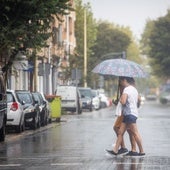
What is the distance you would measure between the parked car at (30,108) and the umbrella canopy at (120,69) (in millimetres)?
11366

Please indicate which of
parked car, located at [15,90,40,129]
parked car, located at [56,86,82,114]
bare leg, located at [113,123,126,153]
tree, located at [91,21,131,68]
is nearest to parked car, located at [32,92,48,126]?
parked car, located at [15,90,40,129]

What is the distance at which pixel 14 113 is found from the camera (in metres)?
29.7

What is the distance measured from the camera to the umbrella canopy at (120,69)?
1964 centimetres

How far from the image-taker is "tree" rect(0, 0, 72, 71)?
28.5m

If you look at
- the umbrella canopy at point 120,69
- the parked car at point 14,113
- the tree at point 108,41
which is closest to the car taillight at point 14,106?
the parked car at point 14,113

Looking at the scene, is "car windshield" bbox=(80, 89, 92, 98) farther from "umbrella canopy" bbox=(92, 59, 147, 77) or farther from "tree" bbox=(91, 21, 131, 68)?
"tree" bbox=(91, 21, 131, 68)

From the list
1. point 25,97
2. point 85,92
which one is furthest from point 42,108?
point 85,92

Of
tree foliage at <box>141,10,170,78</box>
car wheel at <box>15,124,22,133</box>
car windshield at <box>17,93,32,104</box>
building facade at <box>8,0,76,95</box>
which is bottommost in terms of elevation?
car wheel at <box>15,124,22,133</box>

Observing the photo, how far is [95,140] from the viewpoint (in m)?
25.6

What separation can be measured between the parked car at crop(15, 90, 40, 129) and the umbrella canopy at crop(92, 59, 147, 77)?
1137 cm

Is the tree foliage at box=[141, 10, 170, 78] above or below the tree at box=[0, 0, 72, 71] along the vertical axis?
above

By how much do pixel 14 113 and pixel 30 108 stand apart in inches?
97.9

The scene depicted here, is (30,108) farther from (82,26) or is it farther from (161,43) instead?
(161,43)

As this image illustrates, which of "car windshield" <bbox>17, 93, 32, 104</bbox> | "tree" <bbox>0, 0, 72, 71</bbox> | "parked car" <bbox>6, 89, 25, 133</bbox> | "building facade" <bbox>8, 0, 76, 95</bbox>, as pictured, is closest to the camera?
"tree" <bbox>0, 0, 72, 71</bbox>
